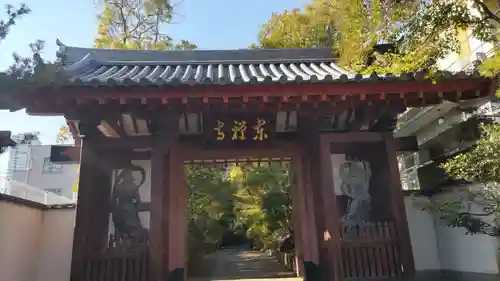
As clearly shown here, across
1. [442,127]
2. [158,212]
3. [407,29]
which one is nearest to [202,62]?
[158,212]

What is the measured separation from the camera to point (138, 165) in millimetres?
6449

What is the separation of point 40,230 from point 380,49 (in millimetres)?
6550

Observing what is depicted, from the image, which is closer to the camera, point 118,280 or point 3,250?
point 118,280

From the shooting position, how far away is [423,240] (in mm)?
6809

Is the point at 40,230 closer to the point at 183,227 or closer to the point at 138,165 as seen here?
the point at 138,165

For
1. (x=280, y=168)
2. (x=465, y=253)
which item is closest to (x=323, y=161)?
(x=465, y=253)

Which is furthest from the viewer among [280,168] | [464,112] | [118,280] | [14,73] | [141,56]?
[280,168]

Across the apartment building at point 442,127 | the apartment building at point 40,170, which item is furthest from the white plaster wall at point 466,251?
the apartment building at point 40,170

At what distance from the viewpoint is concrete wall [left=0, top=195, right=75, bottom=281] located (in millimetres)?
5938

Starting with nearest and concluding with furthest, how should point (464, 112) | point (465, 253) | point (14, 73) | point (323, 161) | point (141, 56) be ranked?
1. point (14, 73)
2. point (323, 161)
3. point (465, 253)
4. point (464, 112)
5. point (141, 56)

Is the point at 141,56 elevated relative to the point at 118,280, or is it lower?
elevated

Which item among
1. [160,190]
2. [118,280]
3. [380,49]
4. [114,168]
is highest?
[380,49]

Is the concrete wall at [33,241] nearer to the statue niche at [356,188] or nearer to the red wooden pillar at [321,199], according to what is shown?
the red wooden pillar at [321,199]

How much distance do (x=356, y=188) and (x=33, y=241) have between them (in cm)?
557
